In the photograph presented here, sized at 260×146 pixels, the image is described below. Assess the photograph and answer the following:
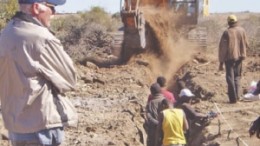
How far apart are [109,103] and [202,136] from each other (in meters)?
5.75

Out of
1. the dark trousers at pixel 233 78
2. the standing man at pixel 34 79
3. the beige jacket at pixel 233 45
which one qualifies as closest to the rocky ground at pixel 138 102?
the dark trousers at pixel 233 78

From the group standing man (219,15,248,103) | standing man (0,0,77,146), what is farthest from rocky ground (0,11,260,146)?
standing man (0,0,77,146)

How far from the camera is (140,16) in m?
23.4

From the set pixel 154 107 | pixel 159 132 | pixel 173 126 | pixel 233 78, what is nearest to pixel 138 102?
pixel 233 78

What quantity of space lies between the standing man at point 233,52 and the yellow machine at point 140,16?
785 cm

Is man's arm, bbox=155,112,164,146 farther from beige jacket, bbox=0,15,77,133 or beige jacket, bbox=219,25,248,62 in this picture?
beige jacket, bbox=0,15,77,133

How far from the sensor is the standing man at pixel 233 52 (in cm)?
1537

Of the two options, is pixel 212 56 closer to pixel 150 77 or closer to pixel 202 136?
pixel 150 77

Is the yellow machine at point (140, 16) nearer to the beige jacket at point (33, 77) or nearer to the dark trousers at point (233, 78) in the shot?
the dark trousers at point (233, 78)

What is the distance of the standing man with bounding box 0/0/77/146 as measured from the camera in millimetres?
4953

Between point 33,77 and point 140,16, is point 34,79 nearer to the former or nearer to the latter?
point 33,77

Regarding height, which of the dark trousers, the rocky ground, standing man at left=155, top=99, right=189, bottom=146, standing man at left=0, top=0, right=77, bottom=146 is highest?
standing man at left=0, top=0, right=77, bottom=146

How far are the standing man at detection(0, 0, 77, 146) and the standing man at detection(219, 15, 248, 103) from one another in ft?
34.7

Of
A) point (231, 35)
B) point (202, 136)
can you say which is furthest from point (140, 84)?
point (202, 136)
